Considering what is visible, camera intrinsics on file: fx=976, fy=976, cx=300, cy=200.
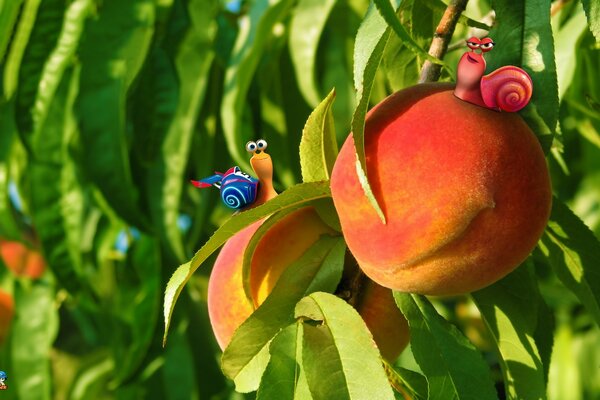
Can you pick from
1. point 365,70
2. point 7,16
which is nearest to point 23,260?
point 7,16

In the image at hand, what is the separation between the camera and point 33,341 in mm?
1700

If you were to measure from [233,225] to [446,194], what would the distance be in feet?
0.53

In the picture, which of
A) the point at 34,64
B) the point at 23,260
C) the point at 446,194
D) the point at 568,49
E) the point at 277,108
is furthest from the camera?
the point at 23,260

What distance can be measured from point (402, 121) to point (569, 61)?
20.4 inches

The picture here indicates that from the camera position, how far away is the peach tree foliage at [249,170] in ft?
2.29

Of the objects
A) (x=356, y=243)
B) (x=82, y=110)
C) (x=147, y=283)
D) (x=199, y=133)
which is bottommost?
(x=147, y=283)

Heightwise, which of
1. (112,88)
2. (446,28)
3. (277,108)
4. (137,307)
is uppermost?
(446,28)

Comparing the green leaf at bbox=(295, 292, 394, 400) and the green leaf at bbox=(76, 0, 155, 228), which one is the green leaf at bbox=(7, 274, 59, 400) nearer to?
the green leaf at bbox=(76, 0, 155, 228)

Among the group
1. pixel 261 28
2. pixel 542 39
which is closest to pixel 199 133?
pixel 261 28

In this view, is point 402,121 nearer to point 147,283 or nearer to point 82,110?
point 82,110

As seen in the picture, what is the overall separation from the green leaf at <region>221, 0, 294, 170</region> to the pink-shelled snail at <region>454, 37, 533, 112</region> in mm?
610

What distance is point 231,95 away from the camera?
1310 mm

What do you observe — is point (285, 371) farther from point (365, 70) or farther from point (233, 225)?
point (365, 70)

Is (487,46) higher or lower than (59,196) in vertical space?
higher
